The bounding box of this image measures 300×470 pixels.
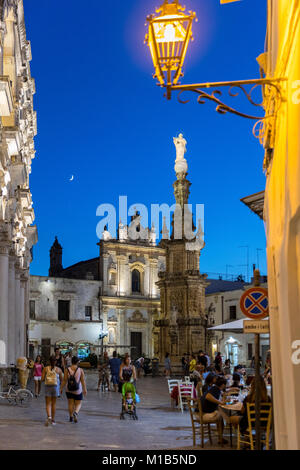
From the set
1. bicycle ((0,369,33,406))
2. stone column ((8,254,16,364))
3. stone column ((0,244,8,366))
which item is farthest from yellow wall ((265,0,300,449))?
stone column ((8,254,16,364))

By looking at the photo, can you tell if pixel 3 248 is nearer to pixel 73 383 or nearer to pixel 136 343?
pixel 73 383

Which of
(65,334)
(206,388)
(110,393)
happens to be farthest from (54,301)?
(206,388)

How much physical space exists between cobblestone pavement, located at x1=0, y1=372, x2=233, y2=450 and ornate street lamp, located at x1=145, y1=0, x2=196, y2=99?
6.05 metres

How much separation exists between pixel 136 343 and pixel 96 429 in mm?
45459

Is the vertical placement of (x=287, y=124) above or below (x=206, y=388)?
above

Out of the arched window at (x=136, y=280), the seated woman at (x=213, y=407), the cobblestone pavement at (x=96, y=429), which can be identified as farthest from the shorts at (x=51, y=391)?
the arched window at (x=136, y=280)

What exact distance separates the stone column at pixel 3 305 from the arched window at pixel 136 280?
37754 mm

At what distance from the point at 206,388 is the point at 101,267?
4671cm

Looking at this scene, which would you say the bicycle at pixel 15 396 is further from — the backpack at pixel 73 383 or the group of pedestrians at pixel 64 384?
the backpack at pixel 73 383

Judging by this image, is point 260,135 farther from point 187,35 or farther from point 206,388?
point 206,388

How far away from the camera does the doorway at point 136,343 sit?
57.6 m

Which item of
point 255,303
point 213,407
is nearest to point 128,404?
point 213,407

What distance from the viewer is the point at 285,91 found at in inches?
264

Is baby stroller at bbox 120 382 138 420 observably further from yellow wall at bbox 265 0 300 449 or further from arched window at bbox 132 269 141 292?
arched window at bbox 132 269 141 292
